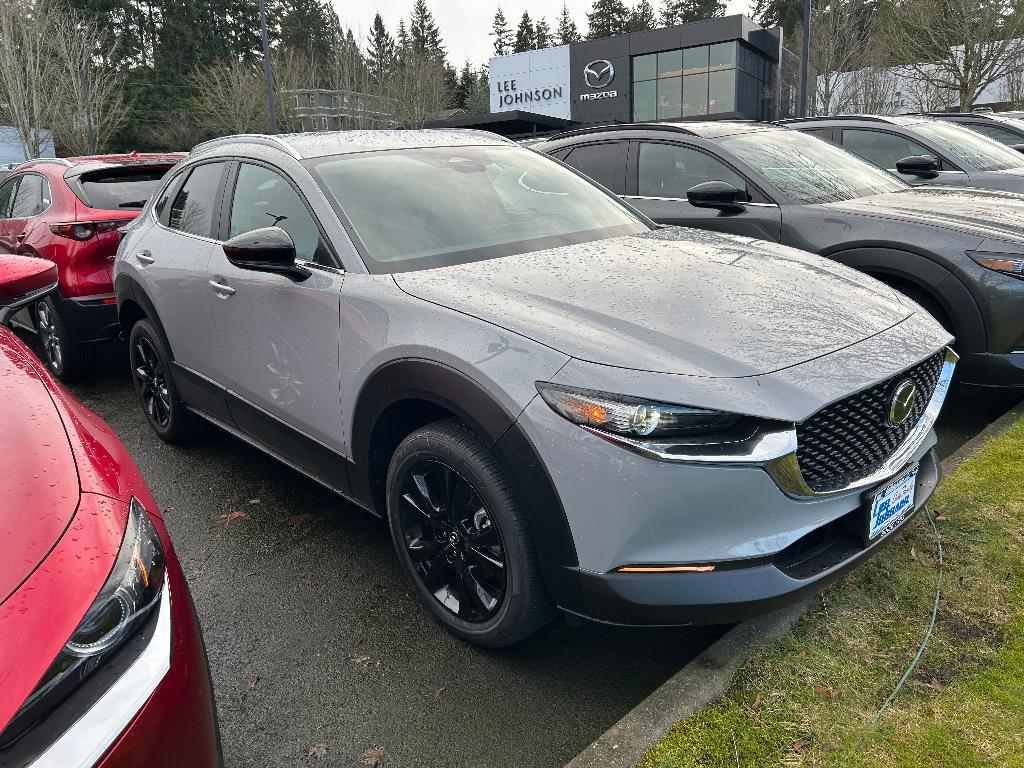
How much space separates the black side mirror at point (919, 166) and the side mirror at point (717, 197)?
2.94 metres

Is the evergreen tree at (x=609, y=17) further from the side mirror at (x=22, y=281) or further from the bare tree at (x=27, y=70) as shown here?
the side mirror at (x=22, y=281)

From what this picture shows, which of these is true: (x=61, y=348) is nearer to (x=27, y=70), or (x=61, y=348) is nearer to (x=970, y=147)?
(x=970, y=147)

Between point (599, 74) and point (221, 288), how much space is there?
50.9 meters

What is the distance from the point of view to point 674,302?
8.48 ft

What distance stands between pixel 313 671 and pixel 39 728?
155cm

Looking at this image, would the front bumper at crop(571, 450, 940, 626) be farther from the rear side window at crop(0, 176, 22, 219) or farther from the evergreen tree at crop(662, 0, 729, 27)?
the evergreen tree at crop(662, 0, 729, 27)

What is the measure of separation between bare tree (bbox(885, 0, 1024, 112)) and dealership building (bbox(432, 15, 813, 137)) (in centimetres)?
1000

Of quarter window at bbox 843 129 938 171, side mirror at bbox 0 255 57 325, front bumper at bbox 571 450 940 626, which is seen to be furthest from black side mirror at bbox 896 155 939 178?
side mirror at bbox 0 255 57 325

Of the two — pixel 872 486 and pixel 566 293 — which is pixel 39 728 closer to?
pixel 566 293

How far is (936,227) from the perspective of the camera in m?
4.49

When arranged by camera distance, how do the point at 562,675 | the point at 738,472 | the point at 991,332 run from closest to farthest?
the point at 738,472, the point at 562,675, the point at 991,332

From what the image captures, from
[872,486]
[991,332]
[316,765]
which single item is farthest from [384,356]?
[991,332]

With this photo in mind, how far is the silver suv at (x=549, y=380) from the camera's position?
2111 mm

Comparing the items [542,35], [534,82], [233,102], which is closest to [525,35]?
[542,35]
